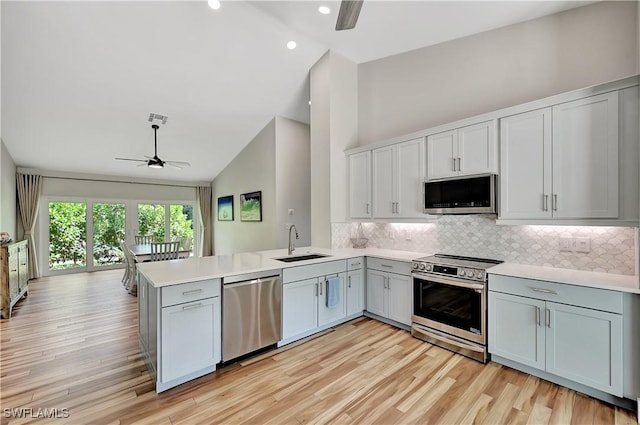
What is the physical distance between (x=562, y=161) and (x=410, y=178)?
1.39 meters

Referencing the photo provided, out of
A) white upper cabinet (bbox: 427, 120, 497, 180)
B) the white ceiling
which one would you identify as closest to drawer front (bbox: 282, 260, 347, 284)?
white upper cabinet (bbox: 427, 120, 497, 180)

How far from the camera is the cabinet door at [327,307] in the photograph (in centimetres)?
312

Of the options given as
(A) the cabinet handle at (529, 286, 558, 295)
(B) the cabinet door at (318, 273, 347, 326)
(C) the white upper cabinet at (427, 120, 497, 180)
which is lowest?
(B) the cabinet door at (318, 273, 347, 326)

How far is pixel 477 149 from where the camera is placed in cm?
280

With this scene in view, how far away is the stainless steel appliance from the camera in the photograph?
2.57 meters

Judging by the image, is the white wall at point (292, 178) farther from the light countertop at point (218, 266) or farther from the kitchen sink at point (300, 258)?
the kitchen sink at point (300, 258)

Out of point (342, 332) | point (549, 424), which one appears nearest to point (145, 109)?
point (342, 332)

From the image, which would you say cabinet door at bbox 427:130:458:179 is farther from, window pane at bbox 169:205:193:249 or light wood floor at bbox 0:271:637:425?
window pane at bbox 169:205:193:249

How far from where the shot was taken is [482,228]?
306cm

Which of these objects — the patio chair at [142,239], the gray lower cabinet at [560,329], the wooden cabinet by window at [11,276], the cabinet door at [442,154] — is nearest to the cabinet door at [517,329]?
the gray lower cabinet at [560,329]

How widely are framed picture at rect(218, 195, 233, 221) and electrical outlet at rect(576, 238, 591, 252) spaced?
21.2 feet

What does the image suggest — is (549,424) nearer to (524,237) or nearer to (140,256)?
(524,237)

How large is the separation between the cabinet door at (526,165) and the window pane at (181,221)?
7.52 metres

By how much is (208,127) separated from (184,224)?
3.77m
